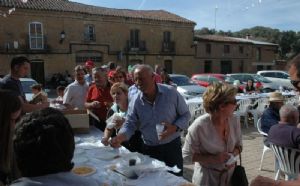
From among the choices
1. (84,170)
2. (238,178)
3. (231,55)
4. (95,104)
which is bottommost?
(238,178)

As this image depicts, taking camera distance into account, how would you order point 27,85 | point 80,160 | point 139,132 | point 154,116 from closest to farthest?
point 80,160 → point 154,116 → point 139,132 → point 27,85

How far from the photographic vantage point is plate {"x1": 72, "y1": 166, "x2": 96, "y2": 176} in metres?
2.67

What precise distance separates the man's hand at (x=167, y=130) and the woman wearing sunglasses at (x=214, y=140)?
246mm

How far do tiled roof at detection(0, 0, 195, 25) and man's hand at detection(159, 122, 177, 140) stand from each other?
25.0 m

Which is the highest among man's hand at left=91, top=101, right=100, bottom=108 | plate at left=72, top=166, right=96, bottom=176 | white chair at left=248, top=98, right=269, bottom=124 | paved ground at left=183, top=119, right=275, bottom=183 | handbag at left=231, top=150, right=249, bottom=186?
man's hand at left=91, top=101, right=100, bottom=108

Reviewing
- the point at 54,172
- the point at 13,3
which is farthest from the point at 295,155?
the point at 13,3

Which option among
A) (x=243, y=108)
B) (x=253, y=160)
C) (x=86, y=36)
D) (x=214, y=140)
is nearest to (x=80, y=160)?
(x=214, y=140)

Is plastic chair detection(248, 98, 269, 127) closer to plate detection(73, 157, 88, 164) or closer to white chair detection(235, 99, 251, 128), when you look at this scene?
white chair detection(235, 99, 251, 128)

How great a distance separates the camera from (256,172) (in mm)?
5656

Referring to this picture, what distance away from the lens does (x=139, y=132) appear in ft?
12.7

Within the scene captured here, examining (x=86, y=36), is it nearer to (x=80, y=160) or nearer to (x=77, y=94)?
(x=77, y=94)

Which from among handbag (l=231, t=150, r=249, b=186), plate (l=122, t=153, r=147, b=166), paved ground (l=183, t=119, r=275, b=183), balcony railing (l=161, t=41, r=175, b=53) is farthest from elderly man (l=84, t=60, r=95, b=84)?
balcony railing (l=161, t=41, r=175, b=53)

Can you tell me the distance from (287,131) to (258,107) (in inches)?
260

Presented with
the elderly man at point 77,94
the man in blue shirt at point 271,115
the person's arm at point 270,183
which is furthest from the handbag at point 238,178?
the elderly man at point 77,94
